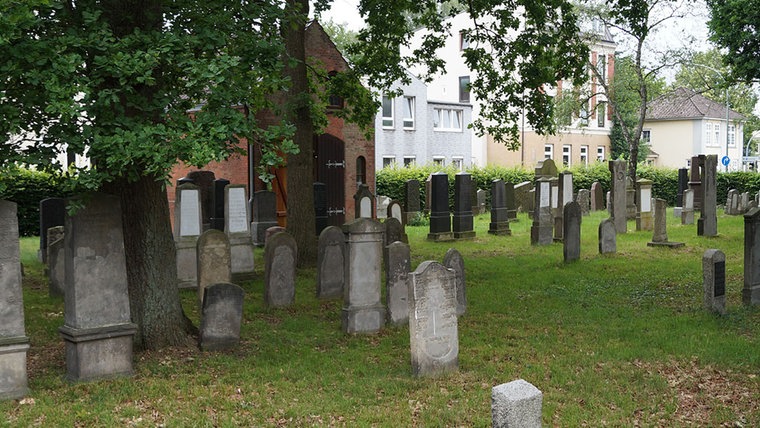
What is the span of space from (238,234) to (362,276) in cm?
514

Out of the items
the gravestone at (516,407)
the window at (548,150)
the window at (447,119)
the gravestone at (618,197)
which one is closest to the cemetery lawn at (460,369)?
the gravestone at (516,407)

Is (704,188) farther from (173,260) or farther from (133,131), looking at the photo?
(133,131)

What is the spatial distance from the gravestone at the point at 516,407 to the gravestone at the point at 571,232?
42.1 ft

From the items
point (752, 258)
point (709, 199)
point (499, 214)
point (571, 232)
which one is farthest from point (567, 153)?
point (752, 258)

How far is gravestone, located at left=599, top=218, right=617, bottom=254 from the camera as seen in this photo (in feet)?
58.1

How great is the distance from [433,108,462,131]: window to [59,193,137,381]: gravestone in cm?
3563

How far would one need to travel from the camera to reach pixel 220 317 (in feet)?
29.7

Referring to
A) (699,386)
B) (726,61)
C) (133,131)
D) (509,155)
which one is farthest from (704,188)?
(509,155)

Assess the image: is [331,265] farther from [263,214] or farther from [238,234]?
[263,214]

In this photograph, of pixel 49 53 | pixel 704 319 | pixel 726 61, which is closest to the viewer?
pixel 49 53

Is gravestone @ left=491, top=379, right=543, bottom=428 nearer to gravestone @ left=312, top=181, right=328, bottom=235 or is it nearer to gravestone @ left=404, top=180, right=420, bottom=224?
gravestone @ left=312, top=181, right=328, bottom=235

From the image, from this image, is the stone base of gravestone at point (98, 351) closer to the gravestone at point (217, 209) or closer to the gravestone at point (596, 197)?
the gravestone at point (217, 209)

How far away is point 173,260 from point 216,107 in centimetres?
206

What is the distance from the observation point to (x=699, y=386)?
798cm
